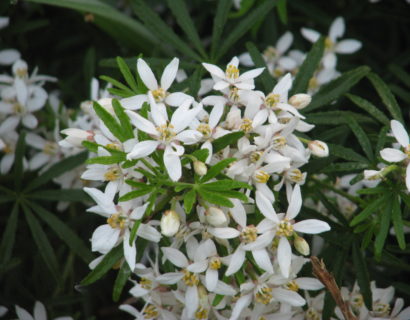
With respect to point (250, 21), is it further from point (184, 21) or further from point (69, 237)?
point (69, 237)

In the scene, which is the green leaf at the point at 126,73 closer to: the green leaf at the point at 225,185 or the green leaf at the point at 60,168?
the green leaf at the point at 225,185

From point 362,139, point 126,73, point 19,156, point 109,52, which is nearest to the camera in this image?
point 126,73

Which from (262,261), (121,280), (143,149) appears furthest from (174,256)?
(143,149)

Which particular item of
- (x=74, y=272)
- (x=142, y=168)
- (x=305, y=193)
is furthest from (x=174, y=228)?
(x=74, y=272)

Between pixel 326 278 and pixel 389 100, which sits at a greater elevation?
pixel 389 100

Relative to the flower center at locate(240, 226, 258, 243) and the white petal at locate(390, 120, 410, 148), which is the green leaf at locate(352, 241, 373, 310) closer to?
the white petal at locate(390, 120, 410, 148)

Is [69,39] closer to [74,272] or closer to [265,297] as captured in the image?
[74,272]
